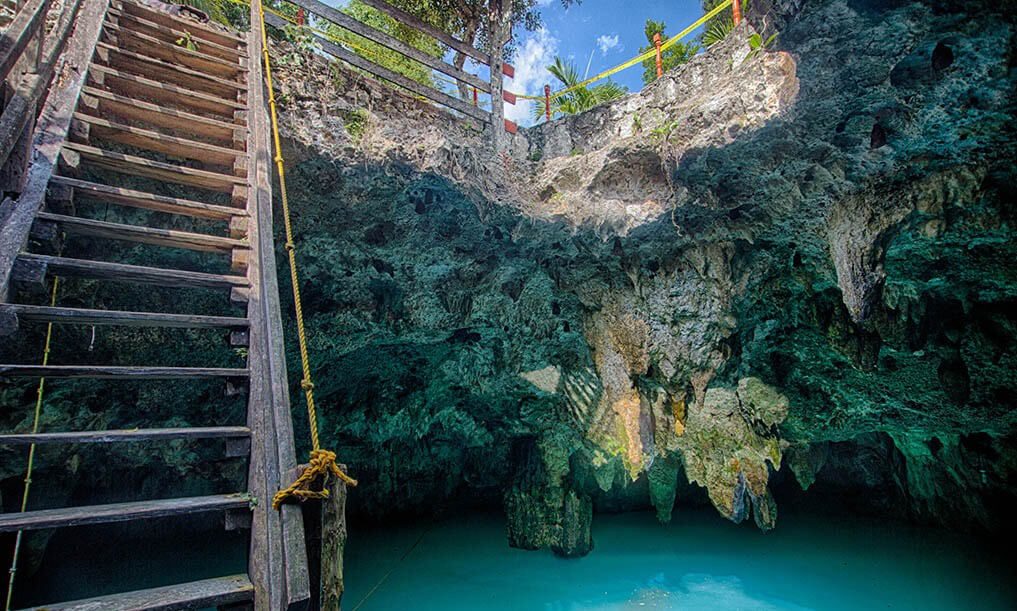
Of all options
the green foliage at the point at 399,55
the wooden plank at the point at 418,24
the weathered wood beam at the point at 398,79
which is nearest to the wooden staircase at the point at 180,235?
the weathered wood beam at the point at 398,79

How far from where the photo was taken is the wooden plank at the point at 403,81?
170 inches

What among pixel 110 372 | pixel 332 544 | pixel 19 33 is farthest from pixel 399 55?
pixel 332 544

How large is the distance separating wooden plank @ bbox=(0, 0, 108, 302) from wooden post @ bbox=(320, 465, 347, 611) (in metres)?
1.62

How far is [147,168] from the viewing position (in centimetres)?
279

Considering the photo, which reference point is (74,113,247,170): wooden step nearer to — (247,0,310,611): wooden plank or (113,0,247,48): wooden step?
(247,0,310,611): wooden plank

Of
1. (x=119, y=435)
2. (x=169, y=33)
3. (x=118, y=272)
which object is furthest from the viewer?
(x=169, y=33)

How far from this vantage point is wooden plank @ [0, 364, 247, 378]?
1721 mm

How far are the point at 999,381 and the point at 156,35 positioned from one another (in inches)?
337

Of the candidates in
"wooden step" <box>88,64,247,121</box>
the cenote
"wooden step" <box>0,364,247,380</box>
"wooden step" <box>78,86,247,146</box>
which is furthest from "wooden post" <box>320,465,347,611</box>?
"wooden step" <box>88,64,247,121</box>

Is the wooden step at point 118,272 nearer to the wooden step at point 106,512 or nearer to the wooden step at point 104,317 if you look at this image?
the wooden step at point 104,317

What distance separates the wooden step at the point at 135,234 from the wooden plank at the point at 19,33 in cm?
66

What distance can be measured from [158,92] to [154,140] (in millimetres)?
665

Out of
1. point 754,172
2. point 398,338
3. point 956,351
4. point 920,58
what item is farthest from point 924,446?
point 398,338

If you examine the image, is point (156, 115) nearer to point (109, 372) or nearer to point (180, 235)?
point (180, 235)
